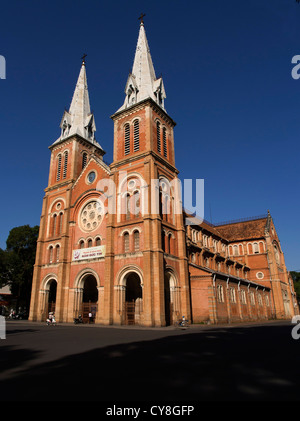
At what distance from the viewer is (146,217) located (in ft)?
93.4

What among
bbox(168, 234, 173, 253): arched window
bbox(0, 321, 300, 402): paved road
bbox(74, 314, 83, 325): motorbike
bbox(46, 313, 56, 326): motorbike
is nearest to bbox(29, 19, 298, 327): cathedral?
bbox(168, 234, 173, 253): arched window

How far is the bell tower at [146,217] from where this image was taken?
27.3 metres

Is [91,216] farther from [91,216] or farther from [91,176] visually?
[91,176]

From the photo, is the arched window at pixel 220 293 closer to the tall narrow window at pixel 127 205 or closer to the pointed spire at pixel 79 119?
the tall narrow window at pixel 127 205

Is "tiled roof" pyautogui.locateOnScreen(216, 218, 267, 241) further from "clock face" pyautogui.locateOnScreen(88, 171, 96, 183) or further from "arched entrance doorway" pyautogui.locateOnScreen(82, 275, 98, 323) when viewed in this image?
"clock face" pyautogui.locateOnScreen(88, 171, 96, 183)

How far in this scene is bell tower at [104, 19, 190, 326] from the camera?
27.3m

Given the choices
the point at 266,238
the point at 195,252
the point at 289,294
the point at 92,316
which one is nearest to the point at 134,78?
the point at 195,252

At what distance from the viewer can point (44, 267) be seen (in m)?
37.3

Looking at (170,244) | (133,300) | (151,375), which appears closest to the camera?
(151,375)

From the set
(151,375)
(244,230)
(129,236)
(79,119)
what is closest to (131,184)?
(129,236)

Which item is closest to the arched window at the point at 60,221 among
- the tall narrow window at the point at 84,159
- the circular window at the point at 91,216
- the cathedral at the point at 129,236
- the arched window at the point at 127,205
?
the cathedral at the point at 129,236

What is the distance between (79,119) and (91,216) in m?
18.3
